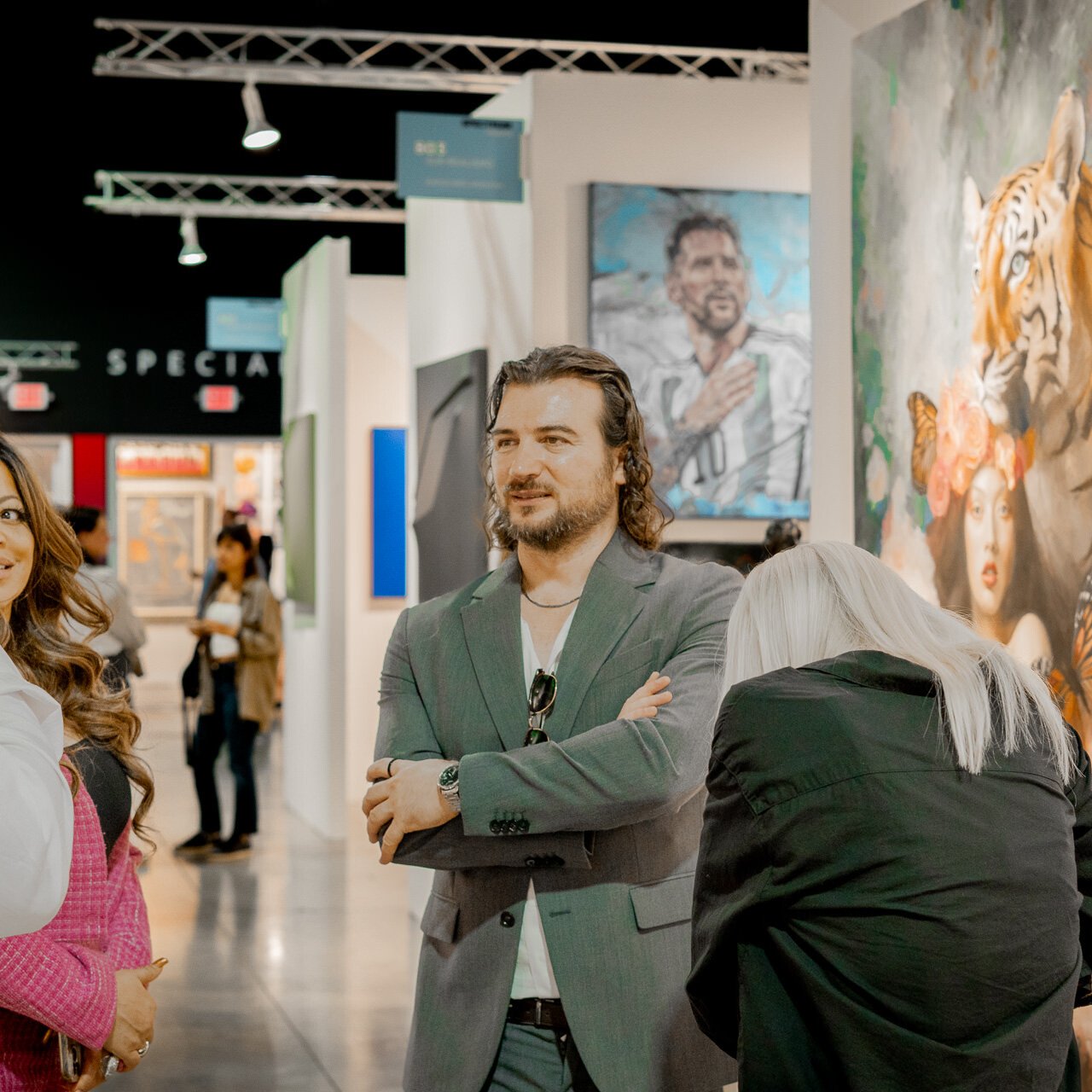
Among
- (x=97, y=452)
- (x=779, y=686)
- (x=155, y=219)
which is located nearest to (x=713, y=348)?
(x=779, y=686)

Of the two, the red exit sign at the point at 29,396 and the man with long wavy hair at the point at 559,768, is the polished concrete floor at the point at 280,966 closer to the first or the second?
the man with long wavy hair at the point at 559,768

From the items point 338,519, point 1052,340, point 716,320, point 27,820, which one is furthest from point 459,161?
point 27,820

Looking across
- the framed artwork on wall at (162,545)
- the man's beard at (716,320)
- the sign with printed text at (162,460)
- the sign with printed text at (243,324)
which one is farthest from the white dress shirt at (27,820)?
the sign with printed text at (162,460)

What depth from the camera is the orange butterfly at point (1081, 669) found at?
340cm

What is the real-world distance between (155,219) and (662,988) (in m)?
18.7

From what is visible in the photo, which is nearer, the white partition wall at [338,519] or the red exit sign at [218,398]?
the white partition wall at [338,519]

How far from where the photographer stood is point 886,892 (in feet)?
5.96

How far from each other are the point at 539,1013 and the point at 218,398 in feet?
62.2

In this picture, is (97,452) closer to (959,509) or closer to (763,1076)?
(959,509)

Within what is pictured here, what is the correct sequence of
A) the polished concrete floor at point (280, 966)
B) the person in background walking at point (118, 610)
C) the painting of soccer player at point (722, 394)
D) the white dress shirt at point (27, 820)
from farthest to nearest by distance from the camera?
the person in background walking at point (118, 610) < the painting of soccer player at point (722, 394) < the polished concrete floor at point (280, 966) < the white dress shirt at point (27, 820)

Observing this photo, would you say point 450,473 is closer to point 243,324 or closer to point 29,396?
point 243,324

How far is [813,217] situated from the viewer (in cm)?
498

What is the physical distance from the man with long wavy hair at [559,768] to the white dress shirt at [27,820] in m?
1.10

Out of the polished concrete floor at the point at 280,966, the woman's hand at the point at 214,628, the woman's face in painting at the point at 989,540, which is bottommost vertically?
the polished concrete floor at the point at 280,966
